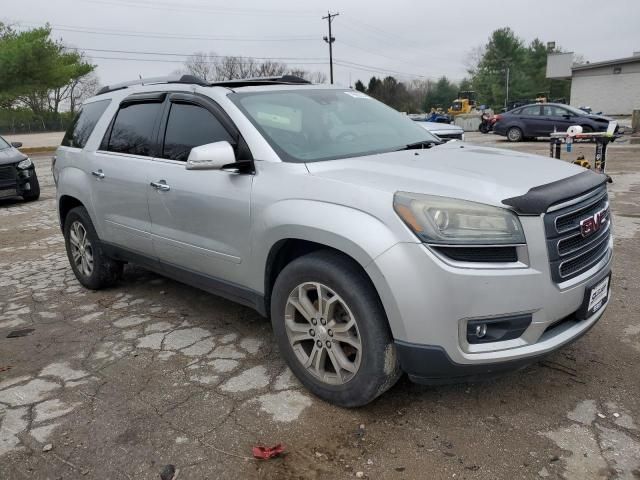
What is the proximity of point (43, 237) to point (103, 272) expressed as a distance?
3.57 m

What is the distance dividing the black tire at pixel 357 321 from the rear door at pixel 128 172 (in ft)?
5.43

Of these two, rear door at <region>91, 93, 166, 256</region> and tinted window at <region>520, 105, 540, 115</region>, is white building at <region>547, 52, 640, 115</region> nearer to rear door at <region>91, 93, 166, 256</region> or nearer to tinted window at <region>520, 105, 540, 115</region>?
tinted window at <region>520, 105, 540, 115</region>

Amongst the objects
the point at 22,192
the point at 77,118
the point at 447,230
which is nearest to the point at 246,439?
the point at 447,230

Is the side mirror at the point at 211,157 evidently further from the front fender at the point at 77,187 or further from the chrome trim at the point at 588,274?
the front fender at the point at 77,187

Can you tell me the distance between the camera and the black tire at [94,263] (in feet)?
16.1

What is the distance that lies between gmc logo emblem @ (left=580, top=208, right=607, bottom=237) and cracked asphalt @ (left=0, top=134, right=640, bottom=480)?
904 millimetres

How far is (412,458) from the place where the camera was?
253 cm

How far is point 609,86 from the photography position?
42156mm

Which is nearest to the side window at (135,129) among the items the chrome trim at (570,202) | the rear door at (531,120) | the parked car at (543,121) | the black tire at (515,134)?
the chrome trim at (570,202)

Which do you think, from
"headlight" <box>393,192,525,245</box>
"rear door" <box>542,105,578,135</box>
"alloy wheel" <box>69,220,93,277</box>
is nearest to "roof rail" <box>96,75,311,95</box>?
"alloy wheel" <box>69,220,93,277</box>

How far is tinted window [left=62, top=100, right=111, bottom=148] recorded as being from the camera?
4.88m

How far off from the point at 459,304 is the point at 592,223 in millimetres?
952

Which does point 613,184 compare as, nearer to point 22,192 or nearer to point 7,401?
point 7,401

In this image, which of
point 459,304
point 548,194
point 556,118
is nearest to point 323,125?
point 548,194
